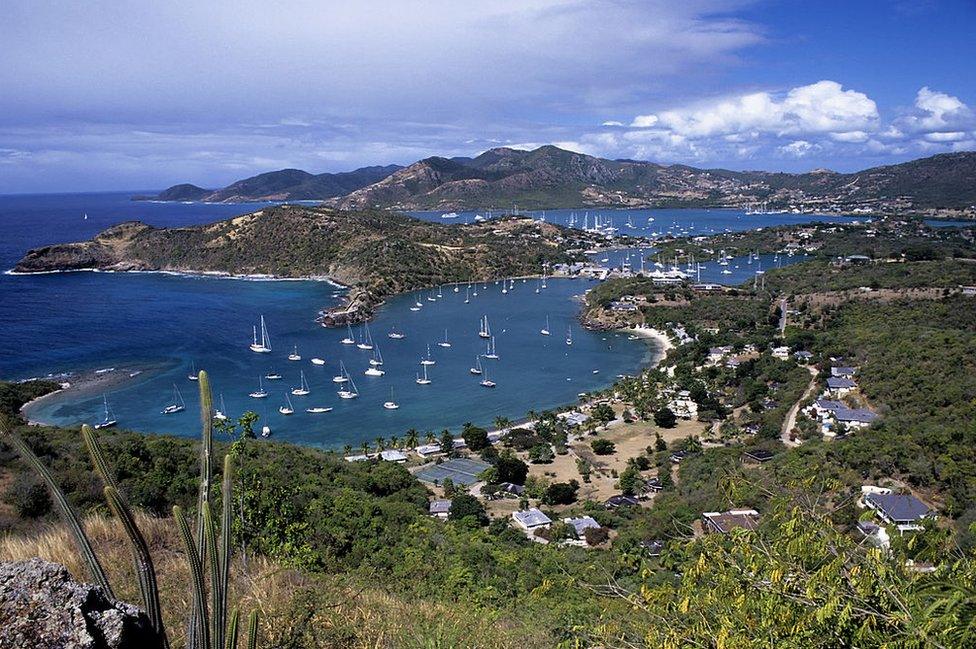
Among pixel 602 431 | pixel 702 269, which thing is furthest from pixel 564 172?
pixel 602 431

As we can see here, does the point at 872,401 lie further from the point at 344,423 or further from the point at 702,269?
the point at 702,269

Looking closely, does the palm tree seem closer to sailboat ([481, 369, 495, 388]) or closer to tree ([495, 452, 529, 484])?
tree ([495, 452, 529, 484])

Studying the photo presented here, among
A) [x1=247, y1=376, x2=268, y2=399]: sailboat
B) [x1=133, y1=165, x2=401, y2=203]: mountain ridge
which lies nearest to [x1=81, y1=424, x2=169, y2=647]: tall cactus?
[x1=247, y1=376, x2=268, y2=399]: sailboat

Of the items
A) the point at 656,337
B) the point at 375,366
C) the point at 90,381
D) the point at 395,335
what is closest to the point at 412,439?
the point at 375,366

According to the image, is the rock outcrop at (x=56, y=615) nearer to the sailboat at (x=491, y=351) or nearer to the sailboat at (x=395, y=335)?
the sailboat at (x=491, y=351)

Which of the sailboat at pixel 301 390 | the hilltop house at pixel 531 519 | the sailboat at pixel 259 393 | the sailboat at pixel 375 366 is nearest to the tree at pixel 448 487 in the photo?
the hilltop house at pixel 531 519
